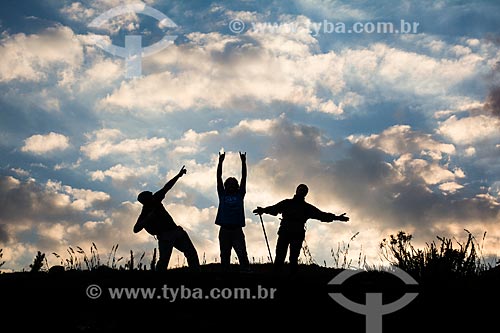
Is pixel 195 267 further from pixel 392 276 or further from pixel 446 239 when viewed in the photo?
pixel 446 239

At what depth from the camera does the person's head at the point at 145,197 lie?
10.9 m

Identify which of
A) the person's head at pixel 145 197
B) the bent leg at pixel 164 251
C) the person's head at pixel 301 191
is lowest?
the bent leg at pixel 164 251

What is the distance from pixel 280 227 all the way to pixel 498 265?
532 cm

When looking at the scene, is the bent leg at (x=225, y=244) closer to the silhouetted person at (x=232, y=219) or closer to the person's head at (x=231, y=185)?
the silhouetted person at (x=232, y=219)

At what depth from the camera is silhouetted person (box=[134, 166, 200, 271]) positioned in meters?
10.8

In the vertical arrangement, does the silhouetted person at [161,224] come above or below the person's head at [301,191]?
below

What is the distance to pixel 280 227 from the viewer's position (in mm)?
11812

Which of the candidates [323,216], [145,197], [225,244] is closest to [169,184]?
[145,197]

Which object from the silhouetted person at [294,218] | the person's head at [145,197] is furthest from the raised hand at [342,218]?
the person's head at [145,197]

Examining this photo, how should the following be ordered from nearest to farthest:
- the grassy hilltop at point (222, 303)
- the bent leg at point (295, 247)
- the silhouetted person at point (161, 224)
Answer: the grassy hilltop at point (222, 303), the silhouetted person at point (161, 224), the bent leg at point (295, 247)

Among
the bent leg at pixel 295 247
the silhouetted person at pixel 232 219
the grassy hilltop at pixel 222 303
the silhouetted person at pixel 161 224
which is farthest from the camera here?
the silhouetted person at pixel 232 219

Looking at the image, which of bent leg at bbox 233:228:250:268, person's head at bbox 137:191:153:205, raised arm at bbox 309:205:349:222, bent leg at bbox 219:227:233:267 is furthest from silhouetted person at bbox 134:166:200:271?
raised arm at bbox 309:205:349:222

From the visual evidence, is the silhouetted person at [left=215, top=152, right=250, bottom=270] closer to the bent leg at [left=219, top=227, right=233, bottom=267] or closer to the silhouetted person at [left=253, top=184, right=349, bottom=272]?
the bent leg at [left=219, top=227, right=233, bottom=267]

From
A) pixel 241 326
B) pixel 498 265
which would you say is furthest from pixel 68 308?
pixel 498 265
